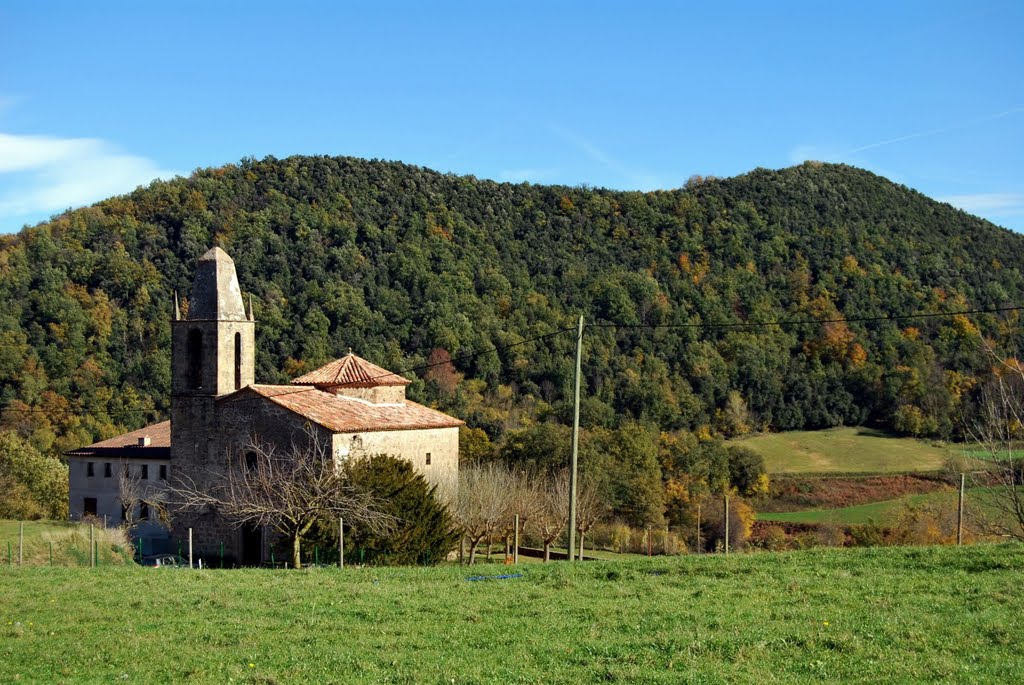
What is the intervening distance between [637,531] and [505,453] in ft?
23.4

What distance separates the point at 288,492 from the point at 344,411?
5.72 meters

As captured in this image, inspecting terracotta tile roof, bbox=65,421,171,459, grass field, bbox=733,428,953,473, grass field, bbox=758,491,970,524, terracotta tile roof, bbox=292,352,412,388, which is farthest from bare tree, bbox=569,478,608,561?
grass field, bbox=733,428,953,473

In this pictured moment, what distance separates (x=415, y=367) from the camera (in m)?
64.3

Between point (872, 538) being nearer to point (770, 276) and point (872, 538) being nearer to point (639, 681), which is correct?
point (639, 681)

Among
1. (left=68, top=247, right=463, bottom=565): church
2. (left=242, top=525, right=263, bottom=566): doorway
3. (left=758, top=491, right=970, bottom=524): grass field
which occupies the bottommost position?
(left=758, top=491, right=970, bottom=524): grass field

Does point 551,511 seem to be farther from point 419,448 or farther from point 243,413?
point 243,413

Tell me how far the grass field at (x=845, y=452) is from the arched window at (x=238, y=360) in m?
41.8

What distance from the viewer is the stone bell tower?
3288 centimetres

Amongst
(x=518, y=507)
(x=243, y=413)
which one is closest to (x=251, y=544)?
(x=243, y=413)

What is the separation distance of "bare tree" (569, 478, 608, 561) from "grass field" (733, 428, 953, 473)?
24674 millimetres

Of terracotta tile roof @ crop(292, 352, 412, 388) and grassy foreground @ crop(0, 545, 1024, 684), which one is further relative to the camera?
terracotta tile roof @ crop(292, 352, 412, 388)

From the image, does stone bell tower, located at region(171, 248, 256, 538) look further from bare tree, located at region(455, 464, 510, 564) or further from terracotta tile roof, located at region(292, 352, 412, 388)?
bare tree, located at region(455, 464, 510, 564)

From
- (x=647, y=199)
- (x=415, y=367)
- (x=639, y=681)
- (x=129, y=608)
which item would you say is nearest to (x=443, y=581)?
(x=129, y=608)

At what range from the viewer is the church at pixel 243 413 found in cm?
3177
